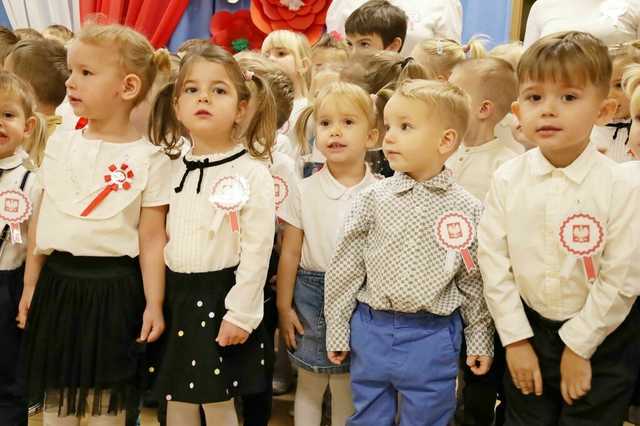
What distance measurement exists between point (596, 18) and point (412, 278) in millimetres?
1853

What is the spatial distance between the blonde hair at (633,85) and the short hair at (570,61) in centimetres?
18

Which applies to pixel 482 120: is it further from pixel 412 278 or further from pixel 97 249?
pixel 97 249

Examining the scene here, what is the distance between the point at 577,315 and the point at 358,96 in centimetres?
84

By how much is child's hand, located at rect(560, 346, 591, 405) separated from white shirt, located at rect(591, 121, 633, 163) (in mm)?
888

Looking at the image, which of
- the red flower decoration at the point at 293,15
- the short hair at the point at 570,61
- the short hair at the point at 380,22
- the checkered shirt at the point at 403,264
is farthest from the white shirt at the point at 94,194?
the red flower decoration at the point at 293,15

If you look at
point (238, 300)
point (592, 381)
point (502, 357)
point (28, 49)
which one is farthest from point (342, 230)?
point (28, 49)

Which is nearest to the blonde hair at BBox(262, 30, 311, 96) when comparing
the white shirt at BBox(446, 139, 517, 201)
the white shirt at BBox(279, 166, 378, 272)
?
the white shirt at BBox(446, 139, 517, 201)

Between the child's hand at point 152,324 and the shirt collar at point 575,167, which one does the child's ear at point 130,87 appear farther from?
the shirt collar at point 575,167

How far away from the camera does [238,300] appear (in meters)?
1.87

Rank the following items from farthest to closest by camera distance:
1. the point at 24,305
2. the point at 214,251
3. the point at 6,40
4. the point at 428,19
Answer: the point at 428,19 → the point at 6,40 → the point at 24,305 → the point at 214,251

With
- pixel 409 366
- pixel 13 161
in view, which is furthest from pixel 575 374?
pixel 13 161

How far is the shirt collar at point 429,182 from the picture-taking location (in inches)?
72.2

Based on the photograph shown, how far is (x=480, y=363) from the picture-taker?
1828 millimetres

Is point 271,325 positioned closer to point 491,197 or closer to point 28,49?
point 491,197
